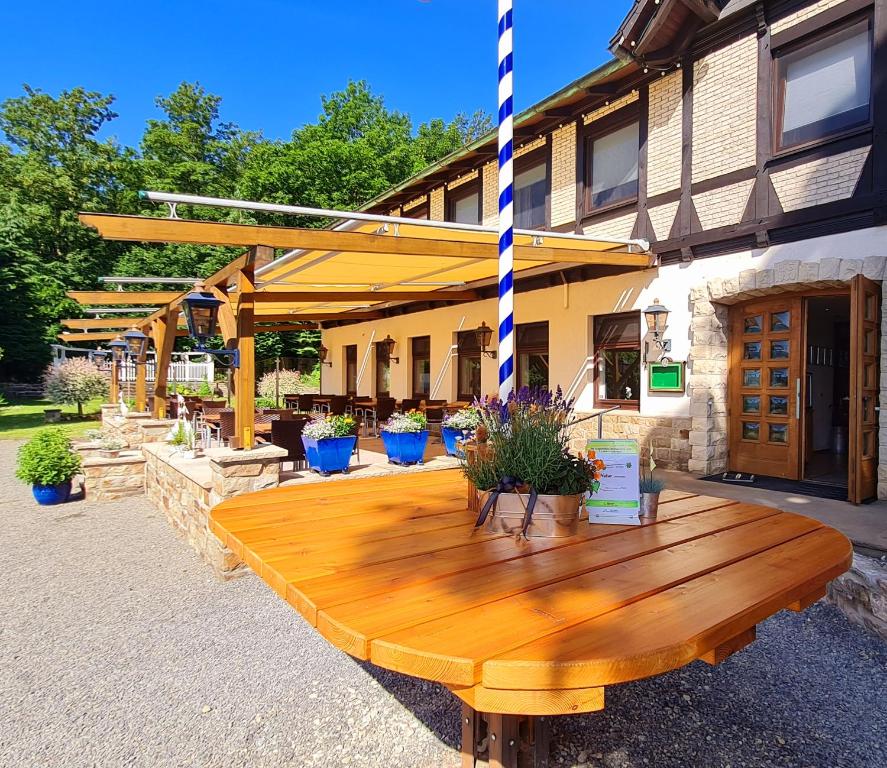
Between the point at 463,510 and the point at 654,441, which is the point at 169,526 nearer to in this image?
the point at 463,510

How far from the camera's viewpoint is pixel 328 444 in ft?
17.3

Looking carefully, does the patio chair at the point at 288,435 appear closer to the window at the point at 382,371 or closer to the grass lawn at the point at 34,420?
the window at the point at 382,371

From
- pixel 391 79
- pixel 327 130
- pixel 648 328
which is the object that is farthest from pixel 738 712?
pixel 391 79

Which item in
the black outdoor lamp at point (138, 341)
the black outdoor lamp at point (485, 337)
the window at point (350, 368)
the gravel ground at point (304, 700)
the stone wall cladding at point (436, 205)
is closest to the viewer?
the gravel ground at point (304, 700)

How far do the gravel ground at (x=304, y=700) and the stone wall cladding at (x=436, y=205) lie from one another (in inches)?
340

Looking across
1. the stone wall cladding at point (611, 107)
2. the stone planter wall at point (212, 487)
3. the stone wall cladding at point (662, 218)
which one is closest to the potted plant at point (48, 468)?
the stone planter wall at point (212, 487)

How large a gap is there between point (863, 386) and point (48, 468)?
30.0 ft

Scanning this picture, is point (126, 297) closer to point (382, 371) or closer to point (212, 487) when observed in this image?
point (212, 487)

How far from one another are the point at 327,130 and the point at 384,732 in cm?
2897

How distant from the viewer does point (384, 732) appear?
2.30 metres

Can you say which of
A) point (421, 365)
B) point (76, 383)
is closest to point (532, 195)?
point (421, 365)

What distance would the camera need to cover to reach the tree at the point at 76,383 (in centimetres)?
1628

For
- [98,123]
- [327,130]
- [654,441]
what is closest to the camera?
[654,441]

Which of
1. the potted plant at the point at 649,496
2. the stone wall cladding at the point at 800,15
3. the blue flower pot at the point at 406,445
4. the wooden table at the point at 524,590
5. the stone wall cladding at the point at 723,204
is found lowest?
the blue flower pot at the point at 406,445
